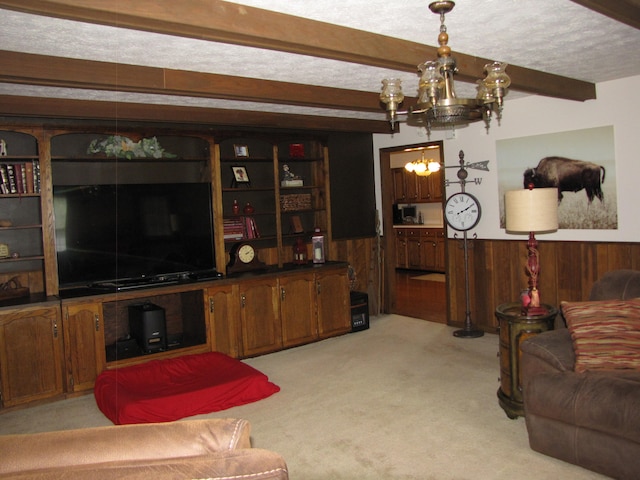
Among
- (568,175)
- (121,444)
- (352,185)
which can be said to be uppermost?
(352,185)

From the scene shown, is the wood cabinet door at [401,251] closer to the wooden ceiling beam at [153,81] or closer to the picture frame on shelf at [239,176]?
the picture frame on shelf at [239,176]

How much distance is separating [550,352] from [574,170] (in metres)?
2.60

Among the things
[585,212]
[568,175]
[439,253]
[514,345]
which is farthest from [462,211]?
[439,253]

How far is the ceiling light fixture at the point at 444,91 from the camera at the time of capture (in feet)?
8.10

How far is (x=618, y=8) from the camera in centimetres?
264

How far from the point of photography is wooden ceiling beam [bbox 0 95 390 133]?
428 cm

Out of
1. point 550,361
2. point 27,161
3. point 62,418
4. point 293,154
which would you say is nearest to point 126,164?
point 27,161

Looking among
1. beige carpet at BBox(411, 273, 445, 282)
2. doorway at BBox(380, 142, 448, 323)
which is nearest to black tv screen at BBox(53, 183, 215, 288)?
doorway at BBox(380, 142, 448, 323)

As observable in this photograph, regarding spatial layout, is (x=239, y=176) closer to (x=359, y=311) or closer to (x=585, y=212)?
(x=359, y=311)

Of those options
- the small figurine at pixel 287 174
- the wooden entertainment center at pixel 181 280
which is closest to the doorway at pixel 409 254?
the wooden entertainment center at pixel 181 280

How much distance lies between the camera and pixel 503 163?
18.6 ft

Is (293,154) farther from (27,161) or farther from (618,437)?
(618,437)

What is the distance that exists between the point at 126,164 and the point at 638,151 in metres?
4.75

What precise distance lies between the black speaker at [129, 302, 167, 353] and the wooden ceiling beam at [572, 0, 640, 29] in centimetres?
409
